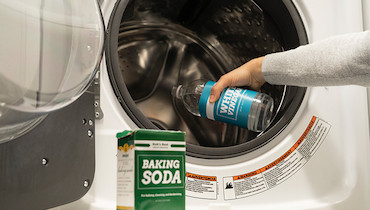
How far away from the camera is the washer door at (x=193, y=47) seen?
1.03m

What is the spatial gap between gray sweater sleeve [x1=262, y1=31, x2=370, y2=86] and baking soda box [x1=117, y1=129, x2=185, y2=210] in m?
0.47

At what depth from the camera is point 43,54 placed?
40 centimetres

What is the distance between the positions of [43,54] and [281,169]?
2.25 feet

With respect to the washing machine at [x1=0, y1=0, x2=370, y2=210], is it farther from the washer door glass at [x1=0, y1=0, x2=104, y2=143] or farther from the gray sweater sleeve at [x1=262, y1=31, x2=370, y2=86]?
the washer door glass at [x1=0, y1=0, x2=104, y2=143]

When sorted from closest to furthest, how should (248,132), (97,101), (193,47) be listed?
(97,101)
(248,132)
(193,47)

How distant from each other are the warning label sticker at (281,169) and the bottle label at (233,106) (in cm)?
15

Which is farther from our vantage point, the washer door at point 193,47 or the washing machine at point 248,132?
the washer door at point 193,47

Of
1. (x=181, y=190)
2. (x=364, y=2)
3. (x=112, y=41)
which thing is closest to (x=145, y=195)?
(x=181, y=190)

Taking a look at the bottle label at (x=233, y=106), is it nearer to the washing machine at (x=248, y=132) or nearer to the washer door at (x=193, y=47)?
the washing machine at (x=248, y=132)

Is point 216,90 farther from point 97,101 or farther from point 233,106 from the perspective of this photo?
point 97,101

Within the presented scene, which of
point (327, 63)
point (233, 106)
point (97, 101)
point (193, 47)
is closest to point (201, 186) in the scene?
point (233, 106)

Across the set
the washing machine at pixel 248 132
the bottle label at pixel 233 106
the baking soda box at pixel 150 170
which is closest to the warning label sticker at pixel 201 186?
the washing machine at pixel 248 132

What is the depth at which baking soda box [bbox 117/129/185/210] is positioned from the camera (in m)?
0.43

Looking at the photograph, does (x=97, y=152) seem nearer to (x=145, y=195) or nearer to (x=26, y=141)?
(x=26, y=141)
